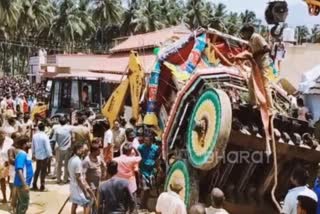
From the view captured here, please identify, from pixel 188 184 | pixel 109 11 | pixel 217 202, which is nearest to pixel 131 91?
pixel 188 184

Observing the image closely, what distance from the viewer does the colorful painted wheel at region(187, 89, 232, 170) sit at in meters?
8.89

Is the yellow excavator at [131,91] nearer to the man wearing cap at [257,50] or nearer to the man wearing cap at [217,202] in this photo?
the man wearing cap at [257,50]

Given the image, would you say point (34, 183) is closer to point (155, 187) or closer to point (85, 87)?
point (155, 187)

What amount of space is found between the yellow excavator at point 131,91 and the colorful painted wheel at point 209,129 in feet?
14.2

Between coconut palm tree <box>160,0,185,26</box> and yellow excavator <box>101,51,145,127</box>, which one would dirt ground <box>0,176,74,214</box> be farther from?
coconut palm tree <box>160,0,185,26</box>

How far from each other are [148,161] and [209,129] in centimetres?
236

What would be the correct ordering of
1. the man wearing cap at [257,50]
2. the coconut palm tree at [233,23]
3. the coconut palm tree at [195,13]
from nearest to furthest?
the man wearing cap at [257,50]
the coconut palm tree at [233,23]
the coconut palm tree at [195,13]

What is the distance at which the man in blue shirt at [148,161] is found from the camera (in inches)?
439

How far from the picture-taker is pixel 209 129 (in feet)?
30.1

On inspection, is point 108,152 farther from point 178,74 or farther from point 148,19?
point 148,19

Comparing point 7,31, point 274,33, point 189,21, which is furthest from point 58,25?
point 274,33

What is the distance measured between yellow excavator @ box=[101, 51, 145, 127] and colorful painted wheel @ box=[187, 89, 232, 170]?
4339 mm

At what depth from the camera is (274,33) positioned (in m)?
15.7

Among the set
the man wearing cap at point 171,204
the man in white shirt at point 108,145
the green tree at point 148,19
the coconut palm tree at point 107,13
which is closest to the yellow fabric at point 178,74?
the man in white shirt at point 108,145
